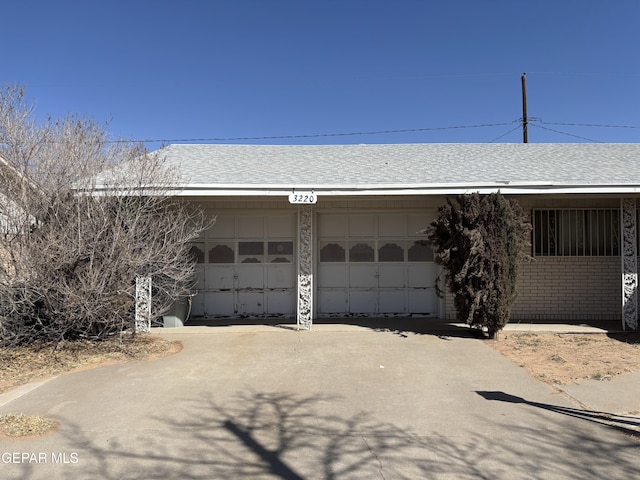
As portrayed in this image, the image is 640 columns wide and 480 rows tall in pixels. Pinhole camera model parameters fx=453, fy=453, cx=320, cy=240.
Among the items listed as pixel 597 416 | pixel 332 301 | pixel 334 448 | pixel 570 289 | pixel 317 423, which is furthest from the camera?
pixel 332 301

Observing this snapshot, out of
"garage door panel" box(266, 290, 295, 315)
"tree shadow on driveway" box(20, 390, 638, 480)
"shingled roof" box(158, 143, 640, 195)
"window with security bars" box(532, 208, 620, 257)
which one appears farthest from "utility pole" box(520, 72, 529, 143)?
"tree shadow on driveway" box(20, 390, 638, 480)

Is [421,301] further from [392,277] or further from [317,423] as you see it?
[317,423]

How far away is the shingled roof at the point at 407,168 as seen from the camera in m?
8.15

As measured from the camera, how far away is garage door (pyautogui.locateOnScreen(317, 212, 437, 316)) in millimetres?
10148

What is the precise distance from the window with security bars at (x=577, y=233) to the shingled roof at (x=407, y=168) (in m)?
0.91

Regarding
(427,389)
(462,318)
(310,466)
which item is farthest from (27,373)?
(462,318)

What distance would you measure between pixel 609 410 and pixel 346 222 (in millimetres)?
6470

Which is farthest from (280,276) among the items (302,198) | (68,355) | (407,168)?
(68,355)

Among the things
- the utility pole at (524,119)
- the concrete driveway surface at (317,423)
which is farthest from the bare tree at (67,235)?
the utility pole at (524,119)

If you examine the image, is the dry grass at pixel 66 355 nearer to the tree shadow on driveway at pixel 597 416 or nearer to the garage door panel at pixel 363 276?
the garage door panel at pixel 363 276

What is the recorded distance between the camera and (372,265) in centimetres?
1023

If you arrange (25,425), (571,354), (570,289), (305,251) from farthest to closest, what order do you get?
(570,289), (305,251), (571,354), (25,425)

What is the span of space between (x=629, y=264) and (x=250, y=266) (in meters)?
7.57

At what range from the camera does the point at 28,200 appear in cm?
631
